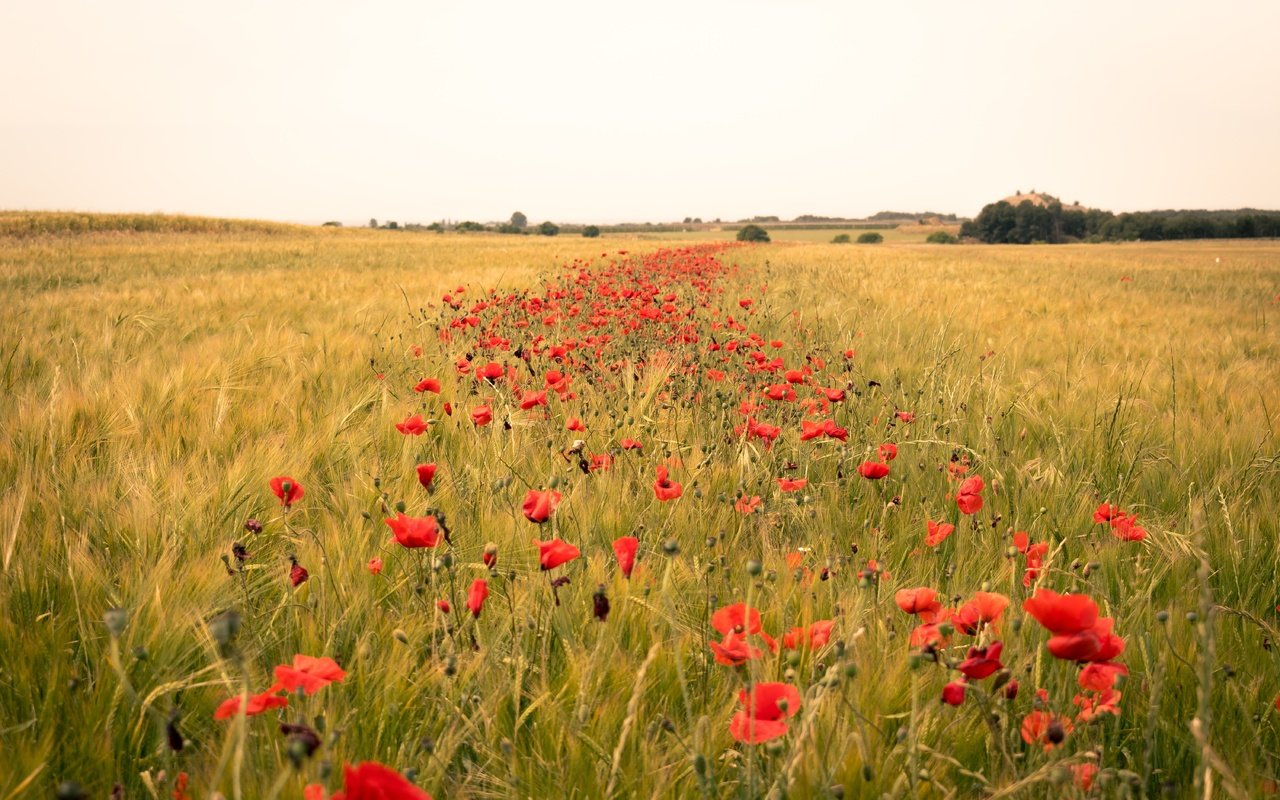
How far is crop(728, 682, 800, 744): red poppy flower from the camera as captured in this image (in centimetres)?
82

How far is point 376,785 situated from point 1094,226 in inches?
3073

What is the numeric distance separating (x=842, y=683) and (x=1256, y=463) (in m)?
2.25

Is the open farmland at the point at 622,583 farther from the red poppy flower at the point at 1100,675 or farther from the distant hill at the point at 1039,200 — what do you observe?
the distant hill at the point at 1039,200

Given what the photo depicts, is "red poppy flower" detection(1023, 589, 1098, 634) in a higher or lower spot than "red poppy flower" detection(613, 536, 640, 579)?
higher

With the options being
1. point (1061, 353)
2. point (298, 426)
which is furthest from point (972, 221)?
point (298, 426)

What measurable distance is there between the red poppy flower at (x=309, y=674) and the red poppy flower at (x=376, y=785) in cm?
25

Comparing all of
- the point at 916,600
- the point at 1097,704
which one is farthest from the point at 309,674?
the point at 1097,704

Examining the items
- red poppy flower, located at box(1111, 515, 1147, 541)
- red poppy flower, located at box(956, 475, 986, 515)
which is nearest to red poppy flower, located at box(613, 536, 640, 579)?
red poppy flower, located at box(956, 475, 986, 515)

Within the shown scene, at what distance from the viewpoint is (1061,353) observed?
4.82 meters

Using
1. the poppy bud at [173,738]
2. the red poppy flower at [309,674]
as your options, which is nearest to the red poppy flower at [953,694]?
the red poppy flower at [309,674]

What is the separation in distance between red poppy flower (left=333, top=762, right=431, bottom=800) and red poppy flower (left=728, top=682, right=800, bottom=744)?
387 millimetres

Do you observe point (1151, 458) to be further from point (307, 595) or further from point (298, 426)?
point (298, 426)

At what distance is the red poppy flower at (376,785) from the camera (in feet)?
1.84

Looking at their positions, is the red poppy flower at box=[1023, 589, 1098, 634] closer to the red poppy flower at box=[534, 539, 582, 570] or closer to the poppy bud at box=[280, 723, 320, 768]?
the red poppy flower at box=[534, 539, 582, 570]
